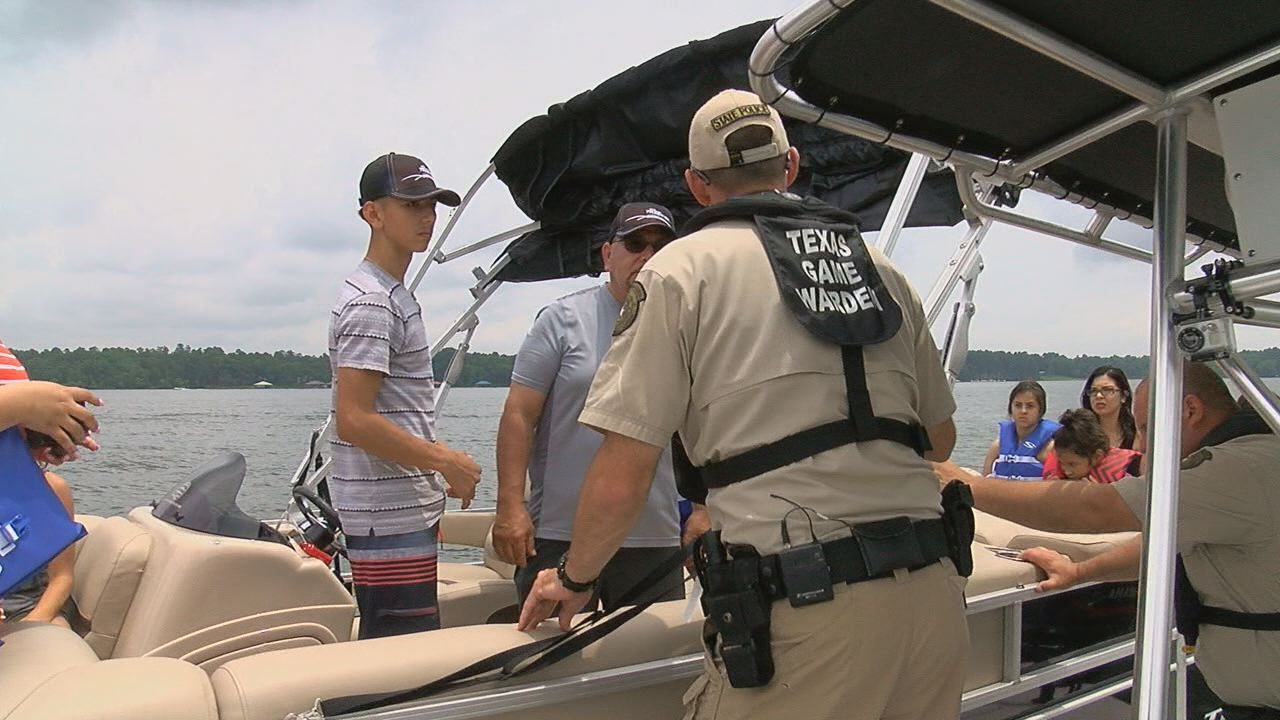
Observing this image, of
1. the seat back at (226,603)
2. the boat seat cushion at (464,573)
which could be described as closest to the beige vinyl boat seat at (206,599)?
the seat back at (226,603)

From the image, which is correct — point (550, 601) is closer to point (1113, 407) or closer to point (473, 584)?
point (473, 584)

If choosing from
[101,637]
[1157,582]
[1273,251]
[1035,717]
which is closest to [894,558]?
[1157,582]

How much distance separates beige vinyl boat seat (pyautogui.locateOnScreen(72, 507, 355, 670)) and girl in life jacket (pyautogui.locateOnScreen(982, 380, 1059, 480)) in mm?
4142

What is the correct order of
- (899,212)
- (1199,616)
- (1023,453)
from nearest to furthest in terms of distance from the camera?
(1199,616) → (899,212) → (1023,453)

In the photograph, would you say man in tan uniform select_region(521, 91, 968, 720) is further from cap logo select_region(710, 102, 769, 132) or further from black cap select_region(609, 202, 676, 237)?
black cap select_region(609, 202, 676, 237)

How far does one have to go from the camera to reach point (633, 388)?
4.45ft

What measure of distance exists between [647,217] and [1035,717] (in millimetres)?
1675

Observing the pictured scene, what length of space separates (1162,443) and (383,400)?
144 centimetres

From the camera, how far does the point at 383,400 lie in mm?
1951

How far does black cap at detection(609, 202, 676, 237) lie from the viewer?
2.34 metres

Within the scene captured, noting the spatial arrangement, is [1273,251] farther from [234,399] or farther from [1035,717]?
[234,399]

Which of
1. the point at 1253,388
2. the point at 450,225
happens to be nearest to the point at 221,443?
the point at 450,225

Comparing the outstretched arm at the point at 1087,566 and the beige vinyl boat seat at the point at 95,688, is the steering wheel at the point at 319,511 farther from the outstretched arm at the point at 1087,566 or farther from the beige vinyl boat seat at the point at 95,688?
the outstretched arm at the point at 1087,566

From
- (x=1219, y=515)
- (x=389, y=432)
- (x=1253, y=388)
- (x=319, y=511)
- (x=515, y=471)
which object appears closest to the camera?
(x=1253, y=388)
